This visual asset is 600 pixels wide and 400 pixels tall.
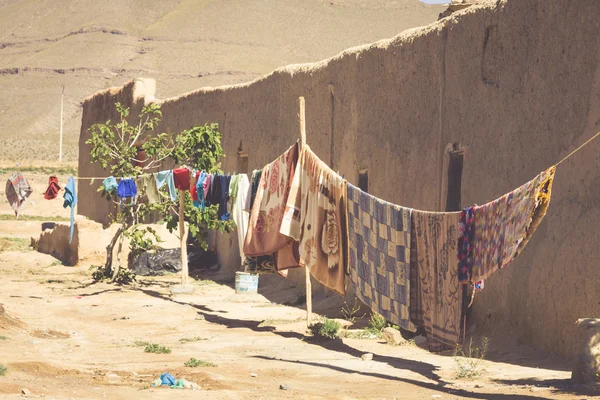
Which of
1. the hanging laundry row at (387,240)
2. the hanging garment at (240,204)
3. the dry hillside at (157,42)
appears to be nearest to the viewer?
the hanging laundry row at (387,240)

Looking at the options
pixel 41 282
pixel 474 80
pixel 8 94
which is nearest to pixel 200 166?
pixel 41 282

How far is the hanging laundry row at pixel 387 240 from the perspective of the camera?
22.9 feet

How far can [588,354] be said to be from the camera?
6.80 meters

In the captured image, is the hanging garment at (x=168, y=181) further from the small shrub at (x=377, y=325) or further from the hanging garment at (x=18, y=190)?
the hanging garment at (x=18, y=190)

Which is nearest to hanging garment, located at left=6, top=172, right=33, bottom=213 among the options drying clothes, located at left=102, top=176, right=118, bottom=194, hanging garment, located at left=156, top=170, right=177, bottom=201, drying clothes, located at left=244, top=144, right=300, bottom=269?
drying clothes, located at left=102, top=176, right=118, bottom=194

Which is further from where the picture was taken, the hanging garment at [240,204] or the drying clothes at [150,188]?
the drying clothes at [150,188]

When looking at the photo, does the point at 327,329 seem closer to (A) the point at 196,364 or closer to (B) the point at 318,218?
(B) the point at 318,218

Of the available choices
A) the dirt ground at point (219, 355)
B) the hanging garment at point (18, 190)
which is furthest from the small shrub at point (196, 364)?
the hanging garment at point (18, 190)

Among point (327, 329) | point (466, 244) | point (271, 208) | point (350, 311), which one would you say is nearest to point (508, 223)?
point (466, 244)

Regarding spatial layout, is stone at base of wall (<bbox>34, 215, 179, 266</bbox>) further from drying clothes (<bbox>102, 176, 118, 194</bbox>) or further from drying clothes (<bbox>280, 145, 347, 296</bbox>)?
drying clothes (<bbox>280, 145, 347, 296</bbox>)

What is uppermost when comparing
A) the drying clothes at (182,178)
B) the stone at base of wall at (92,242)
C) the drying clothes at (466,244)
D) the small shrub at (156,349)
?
the drying clothes at (182,178)

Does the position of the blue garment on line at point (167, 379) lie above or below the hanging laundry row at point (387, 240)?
below

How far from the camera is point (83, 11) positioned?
107938 mm

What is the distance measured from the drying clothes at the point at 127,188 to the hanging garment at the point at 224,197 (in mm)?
2201
